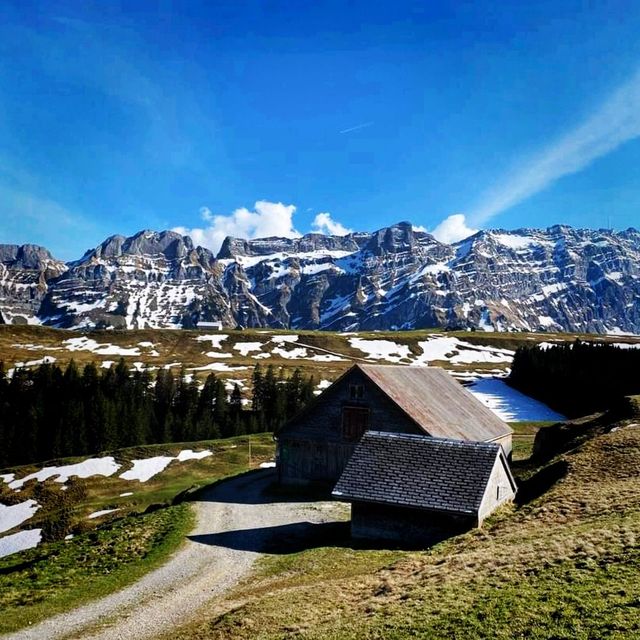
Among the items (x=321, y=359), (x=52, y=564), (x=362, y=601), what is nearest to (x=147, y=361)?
(x=321, y=359)

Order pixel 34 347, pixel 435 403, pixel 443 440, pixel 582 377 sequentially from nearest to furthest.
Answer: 1. pixel 443 440
2. pixel 435 403
3. pixel 582 377
4. pixel 34 347

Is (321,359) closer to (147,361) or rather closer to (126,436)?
(147,361)

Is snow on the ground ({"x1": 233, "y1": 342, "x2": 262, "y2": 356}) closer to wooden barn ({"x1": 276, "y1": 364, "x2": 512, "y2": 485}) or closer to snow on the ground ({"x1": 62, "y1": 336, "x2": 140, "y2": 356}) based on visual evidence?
snow on the ground ({"x1": 62, "y1": 336, "x2": 140, "y2": 356})

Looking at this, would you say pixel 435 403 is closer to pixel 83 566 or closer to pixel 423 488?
pixel 423 488

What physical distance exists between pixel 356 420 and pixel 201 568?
1953 cm

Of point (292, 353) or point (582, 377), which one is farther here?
point (292, 353)

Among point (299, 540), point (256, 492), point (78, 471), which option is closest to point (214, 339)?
point (78, 471)

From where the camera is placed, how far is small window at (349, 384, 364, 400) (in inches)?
1647

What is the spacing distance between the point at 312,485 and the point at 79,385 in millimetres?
70403

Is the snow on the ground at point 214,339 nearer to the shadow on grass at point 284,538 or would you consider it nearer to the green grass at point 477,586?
the shadow on grass at point 284,538

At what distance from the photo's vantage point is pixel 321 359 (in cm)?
17788

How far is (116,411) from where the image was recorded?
8869 cm

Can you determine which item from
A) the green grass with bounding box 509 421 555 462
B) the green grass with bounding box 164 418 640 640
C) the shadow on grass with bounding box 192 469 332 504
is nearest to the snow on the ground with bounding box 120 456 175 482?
the shadow on grass with bounding box 192 469 332 504

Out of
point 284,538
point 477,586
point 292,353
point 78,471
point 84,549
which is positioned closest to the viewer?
point 477,586
